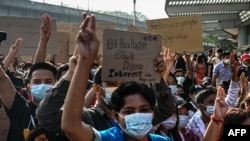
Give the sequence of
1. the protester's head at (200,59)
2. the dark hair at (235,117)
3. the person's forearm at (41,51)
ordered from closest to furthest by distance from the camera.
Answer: the dark hair at (235,117)
the person's forearm at (41,51)
the protester's head at (200,59)

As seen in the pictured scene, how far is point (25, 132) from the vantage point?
12.3 ft

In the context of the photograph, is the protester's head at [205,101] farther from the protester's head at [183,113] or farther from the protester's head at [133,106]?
the protester's head at [133,106]

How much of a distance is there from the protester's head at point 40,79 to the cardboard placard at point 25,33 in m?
1.45

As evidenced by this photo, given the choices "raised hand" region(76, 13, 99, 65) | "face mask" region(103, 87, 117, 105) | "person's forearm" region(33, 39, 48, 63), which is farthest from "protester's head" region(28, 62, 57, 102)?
"raised hand" region(76, 13, 99, 65)

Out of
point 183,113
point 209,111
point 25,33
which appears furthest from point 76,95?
point 25,33

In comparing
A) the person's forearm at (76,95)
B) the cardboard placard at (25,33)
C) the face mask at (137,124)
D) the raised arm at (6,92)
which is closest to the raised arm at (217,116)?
the face mask at (137,124)

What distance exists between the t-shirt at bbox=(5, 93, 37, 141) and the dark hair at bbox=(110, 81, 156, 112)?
1.15 meters

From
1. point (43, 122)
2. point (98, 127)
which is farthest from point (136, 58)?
point (43, 122)

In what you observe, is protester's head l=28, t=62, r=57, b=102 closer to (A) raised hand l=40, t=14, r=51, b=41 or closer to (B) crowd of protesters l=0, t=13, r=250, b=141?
(B) crowd of protesters l=0, t=13, r=250, b=141

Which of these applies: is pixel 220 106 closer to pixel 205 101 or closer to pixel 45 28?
pixel 205 101

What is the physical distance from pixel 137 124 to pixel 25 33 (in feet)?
10.7

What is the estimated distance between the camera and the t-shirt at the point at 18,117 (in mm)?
3889

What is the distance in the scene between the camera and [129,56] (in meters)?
3.27

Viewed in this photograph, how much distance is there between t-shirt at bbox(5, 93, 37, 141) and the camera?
12.8 ft
